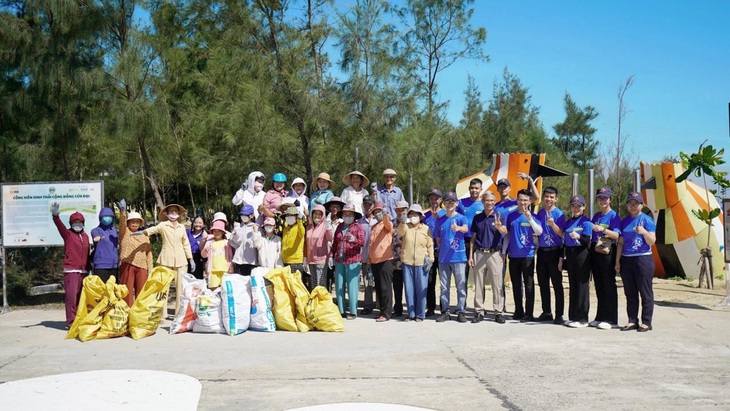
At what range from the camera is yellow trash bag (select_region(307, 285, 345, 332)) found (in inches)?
327

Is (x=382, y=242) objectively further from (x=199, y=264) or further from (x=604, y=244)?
(x=199, y=264)

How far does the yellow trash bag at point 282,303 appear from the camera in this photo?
27.6 feet

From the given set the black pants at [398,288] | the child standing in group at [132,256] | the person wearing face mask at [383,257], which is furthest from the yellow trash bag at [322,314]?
the child standing in group at [132,256]

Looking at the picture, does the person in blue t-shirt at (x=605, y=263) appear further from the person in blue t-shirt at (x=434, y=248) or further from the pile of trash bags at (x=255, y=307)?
the pile of trash bags at (x=255, y=307)

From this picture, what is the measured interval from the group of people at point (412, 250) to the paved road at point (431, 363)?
1.44 ft

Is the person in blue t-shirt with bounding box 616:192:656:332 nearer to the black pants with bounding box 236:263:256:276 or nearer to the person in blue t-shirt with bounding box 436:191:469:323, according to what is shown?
the person in blue t-shirt with bounding box 436:191:469:323

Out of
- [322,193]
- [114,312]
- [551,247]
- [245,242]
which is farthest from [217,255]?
[551,247]

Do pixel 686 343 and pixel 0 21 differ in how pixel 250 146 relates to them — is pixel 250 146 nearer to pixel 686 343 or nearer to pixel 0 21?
pixel 0 21

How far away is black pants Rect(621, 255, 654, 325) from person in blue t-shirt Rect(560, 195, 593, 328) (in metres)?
0.46

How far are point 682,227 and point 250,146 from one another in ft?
29.5

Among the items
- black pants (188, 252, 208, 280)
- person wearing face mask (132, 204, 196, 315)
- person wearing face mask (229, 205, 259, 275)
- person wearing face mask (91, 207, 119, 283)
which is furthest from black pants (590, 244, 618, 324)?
person wearing face mask (91, 207, 119, 283)

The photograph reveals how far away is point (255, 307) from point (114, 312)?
1.63 m

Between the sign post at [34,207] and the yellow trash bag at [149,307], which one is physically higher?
the sign post at [34,207]

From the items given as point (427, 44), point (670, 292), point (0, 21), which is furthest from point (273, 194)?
point (427, 44)
